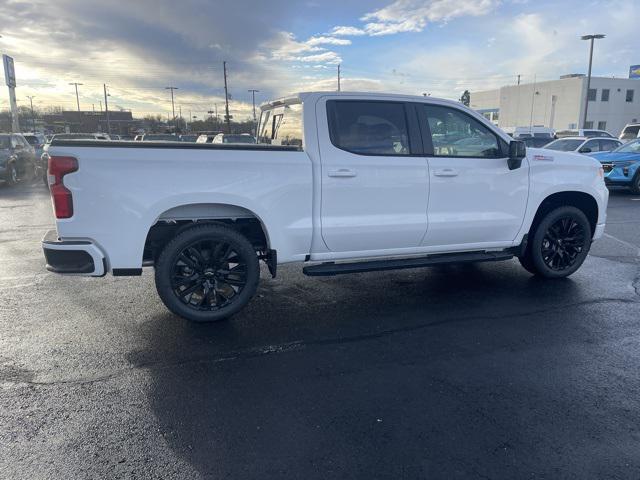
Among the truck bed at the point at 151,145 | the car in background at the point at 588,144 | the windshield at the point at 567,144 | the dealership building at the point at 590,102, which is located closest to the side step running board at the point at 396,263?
→ the truck bed at the point at 151,145

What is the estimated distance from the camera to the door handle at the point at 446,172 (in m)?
4.85

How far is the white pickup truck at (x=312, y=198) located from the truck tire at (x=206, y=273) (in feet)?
0.04

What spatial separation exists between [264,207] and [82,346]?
1.97 m

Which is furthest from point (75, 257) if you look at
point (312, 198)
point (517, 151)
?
point (517, 151)

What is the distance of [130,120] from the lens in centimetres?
10250

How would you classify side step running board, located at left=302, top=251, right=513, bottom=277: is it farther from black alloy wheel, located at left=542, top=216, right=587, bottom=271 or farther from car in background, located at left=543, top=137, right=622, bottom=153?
car in background, located at left=543, top=137, right=622, bottom=153

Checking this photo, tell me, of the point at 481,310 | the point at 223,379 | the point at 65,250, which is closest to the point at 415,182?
the point at 481,310

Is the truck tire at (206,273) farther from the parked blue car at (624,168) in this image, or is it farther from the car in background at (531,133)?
the car in background at (531,133)

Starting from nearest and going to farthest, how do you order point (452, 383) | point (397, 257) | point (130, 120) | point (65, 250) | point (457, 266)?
1. point (452, 383)
2. point (65, 250)
3. point (397, 257)
4. point (457, 266)
5. point (130, 120)

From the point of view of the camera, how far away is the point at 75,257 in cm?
398

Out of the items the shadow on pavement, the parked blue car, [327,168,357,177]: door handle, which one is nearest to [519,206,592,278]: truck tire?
the shadow on pavement

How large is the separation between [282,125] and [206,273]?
194 centimetres

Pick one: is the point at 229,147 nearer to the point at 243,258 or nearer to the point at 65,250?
the point at 243,258

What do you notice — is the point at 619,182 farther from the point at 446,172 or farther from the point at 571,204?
the point at 446,172
